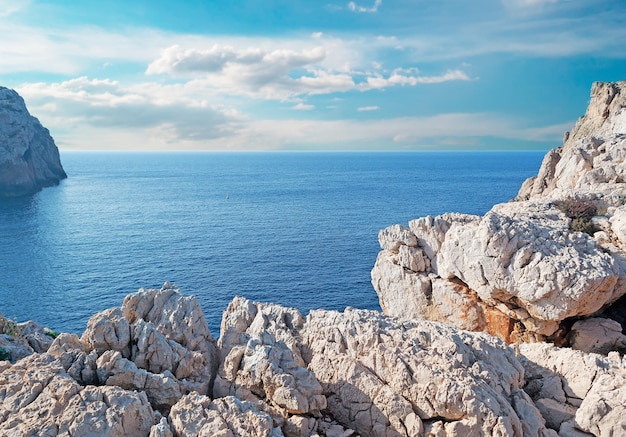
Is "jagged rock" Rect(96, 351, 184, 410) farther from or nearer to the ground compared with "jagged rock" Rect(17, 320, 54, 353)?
farther from the ground

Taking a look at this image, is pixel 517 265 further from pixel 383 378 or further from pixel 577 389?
pixel 383 378

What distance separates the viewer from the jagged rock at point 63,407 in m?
13.7

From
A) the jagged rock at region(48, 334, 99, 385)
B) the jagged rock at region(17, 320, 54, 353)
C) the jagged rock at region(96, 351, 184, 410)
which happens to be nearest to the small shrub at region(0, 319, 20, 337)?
the jagged rock at region(17, 320, 54, 353)

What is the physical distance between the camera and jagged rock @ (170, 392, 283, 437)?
1430 centimetres

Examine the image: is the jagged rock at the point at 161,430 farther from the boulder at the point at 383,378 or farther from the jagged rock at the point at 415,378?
the jagged rock at the point at 415,378

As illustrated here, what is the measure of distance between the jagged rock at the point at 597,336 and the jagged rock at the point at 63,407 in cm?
2584

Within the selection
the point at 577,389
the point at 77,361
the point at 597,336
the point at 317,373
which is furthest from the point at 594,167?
the point at 77,361

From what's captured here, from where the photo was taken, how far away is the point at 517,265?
29.9 metres

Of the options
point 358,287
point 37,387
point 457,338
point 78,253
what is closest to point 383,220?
point 358,287

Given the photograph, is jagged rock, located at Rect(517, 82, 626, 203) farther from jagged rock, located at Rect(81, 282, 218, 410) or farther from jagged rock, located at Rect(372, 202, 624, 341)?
jagged rock, located at Rect(81, 282, 218, 410)

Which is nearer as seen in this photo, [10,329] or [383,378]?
[383,378]

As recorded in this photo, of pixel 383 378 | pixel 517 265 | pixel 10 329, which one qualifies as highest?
pixel 517 265

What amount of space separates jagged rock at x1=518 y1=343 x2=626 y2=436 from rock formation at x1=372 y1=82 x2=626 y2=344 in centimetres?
812

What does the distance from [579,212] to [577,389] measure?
2147cm
